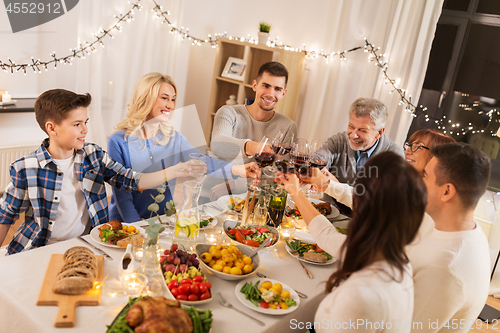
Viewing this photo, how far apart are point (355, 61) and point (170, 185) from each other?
8.06 feet

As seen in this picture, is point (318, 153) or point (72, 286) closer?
point (72, 286)

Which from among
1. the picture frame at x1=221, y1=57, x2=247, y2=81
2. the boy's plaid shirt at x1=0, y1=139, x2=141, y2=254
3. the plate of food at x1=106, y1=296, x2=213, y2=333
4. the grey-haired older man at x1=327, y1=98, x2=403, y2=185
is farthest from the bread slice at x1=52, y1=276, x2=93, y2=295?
the picture frame at x1=221, y1=57, x2=247, y2=81

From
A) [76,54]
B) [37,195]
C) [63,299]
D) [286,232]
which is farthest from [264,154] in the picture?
[76,54]

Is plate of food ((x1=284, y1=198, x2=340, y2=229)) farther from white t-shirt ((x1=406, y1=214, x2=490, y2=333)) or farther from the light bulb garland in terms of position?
the light bulb garland

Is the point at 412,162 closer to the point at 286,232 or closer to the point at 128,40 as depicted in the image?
the point at 286,232

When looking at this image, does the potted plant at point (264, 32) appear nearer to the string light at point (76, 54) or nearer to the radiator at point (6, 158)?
the string light at point (76, 54)

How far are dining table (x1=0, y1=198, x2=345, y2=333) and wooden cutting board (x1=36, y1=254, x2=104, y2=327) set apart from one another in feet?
0.05

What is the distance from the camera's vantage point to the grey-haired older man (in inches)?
99.8

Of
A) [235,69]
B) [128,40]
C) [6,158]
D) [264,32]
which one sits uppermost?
[264,32]

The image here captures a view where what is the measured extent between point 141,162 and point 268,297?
4.52 ft

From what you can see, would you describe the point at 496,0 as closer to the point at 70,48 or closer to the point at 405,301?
the point at 405,301

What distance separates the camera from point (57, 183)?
181 cm

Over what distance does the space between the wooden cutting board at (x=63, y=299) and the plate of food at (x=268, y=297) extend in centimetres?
45

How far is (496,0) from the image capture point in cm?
341
